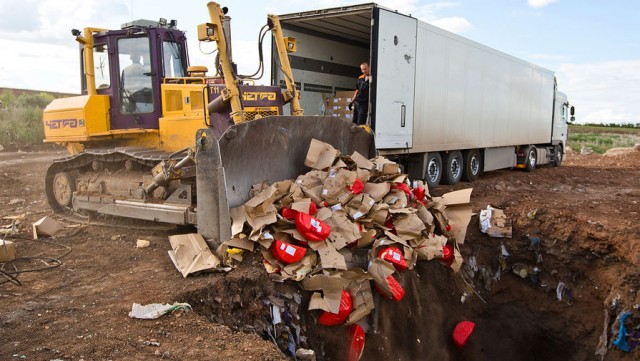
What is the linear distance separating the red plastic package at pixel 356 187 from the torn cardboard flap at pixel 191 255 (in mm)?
1796

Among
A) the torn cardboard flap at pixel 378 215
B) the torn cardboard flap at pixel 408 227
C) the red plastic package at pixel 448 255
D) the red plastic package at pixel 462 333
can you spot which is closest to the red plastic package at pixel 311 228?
the torn cardboard flap at pixel 378 215

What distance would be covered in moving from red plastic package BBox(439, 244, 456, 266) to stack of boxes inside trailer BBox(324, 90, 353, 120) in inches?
188

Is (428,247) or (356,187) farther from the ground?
(356,187)

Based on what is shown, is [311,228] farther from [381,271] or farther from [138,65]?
[138,65]

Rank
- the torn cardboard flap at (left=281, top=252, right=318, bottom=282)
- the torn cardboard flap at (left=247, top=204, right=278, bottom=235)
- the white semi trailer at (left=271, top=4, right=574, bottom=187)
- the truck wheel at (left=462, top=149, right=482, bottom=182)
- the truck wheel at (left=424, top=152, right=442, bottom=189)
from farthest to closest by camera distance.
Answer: the truck wheel at (left=462, top=149, right=482, bottom=182) → the truck wheel at (left=424, top=152, right=442, bottom=189) → the white semi trailer at (left=271, top=4, right=574, bottom=187) → the torn cardboard flap at (left=247, top=204, right=278, bottom=235) → the torn cardboard flap at (left=281, top=252, right=318, bottom=282)

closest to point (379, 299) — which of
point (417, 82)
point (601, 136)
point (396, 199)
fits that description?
point (396, 199)

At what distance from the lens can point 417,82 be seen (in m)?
9.98

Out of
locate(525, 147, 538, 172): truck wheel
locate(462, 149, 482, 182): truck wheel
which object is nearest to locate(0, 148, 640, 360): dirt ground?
locate(462, 149, 482, 182): truck wheel

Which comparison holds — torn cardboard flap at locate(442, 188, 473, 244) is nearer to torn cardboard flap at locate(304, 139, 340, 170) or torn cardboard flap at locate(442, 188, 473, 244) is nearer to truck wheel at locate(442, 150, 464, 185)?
torn cardboard flap at locate(304, 139, 340, 170)

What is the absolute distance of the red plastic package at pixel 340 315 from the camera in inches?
197

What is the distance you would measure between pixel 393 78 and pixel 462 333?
15.6 feet

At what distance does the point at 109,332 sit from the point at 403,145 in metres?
6.98

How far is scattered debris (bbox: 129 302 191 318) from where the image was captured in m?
4.18

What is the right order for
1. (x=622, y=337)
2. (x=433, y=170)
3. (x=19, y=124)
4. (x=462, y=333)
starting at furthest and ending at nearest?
1. (x=19, y=124)
2. (x=433, y=170)
3. (x=462, y=333)
4. (x=622, y=337)
